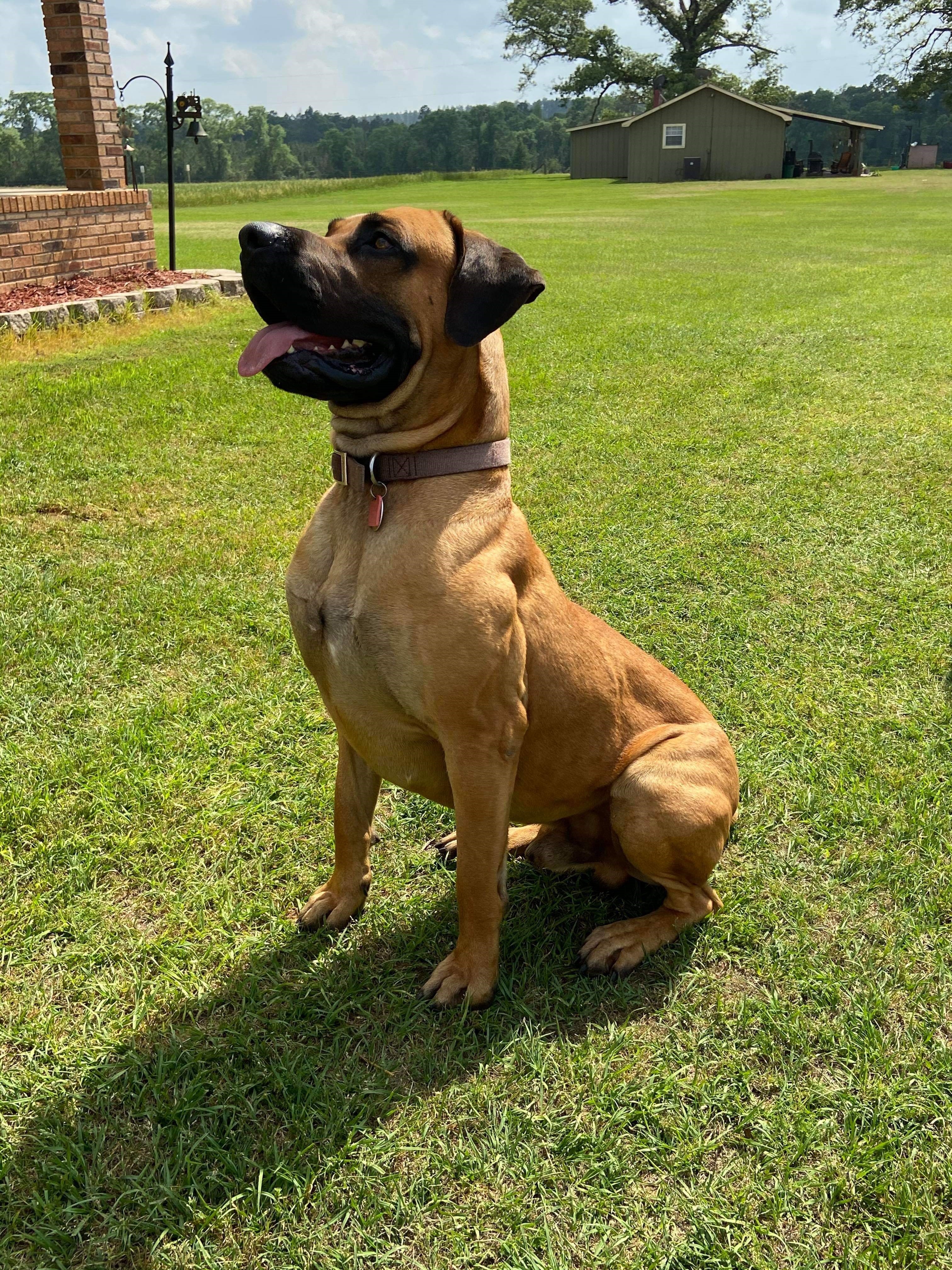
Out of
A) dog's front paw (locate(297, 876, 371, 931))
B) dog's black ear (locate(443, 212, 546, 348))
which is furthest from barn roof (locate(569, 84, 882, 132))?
dog's front paw (locate(297, 876, 371, 931))

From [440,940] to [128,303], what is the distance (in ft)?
31.6

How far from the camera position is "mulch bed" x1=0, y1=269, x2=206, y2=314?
9555mm

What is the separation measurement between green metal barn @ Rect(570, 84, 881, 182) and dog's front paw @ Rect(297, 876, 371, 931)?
4950 cm

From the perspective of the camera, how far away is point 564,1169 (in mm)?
1896

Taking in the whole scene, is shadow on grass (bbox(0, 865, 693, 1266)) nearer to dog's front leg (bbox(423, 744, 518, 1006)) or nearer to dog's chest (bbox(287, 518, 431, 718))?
dog's front leg (bbox(423, 744, 518, 1006))

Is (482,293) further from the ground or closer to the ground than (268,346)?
further from the ground

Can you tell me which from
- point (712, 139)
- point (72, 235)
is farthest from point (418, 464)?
point (712, 139)

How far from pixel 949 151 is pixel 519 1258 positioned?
13497 cm

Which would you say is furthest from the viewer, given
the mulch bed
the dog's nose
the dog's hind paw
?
the mulch bed

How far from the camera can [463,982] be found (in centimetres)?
229

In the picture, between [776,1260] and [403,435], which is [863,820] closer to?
[776,1260]

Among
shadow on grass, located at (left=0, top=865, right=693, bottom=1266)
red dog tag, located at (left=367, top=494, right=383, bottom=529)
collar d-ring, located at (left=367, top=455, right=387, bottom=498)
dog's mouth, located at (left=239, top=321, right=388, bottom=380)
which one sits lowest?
shadow on grass, located at (left=0, top=865, right=693, bottom=1266)

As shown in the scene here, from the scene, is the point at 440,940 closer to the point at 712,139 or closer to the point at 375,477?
the point at 375,477

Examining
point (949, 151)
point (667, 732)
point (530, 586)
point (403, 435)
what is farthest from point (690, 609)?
point (949, 151)
